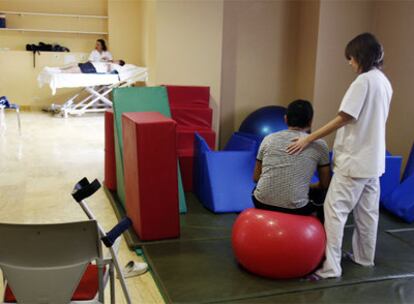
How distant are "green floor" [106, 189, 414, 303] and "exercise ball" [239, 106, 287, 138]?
1860 millimetres

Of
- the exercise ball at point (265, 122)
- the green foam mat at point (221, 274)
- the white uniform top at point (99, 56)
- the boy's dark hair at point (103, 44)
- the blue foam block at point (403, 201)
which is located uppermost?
the boy's dark hair at point (103, 44)

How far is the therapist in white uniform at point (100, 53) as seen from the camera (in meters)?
10.3

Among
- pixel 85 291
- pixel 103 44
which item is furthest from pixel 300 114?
pixel 103 44

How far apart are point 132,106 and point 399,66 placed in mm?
3098

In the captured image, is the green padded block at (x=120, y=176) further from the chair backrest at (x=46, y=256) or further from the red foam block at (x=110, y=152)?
the chair backrest at (x=46, y=256)

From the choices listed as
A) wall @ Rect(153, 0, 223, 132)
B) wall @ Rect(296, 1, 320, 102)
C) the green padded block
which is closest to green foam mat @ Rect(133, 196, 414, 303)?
the green padded block

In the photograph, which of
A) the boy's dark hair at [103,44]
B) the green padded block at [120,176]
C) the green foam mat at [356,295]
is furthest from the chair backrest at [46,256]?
the boy's dark hair at [103,44]

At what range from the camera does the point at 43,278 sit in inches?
65.9

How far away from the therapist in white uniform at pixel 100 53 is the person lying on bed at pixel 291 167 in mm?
8248

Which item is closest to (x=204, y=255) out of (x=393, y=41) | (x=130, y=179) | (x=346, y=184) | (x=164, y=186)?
(x=164, y=186)

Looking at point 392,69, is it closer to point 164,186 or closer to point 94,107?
point 164,186

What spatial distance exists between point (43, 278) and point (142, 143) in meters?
1.54

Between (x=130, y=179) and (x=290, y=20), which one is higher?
(x=290, y=20)

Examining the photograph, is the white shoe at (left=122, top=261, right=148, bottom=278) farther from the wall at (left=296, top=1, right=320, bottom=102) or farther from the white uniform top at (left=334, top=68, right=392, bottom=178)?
the wall at (left=296, top=1, right=320, bottom=102)
